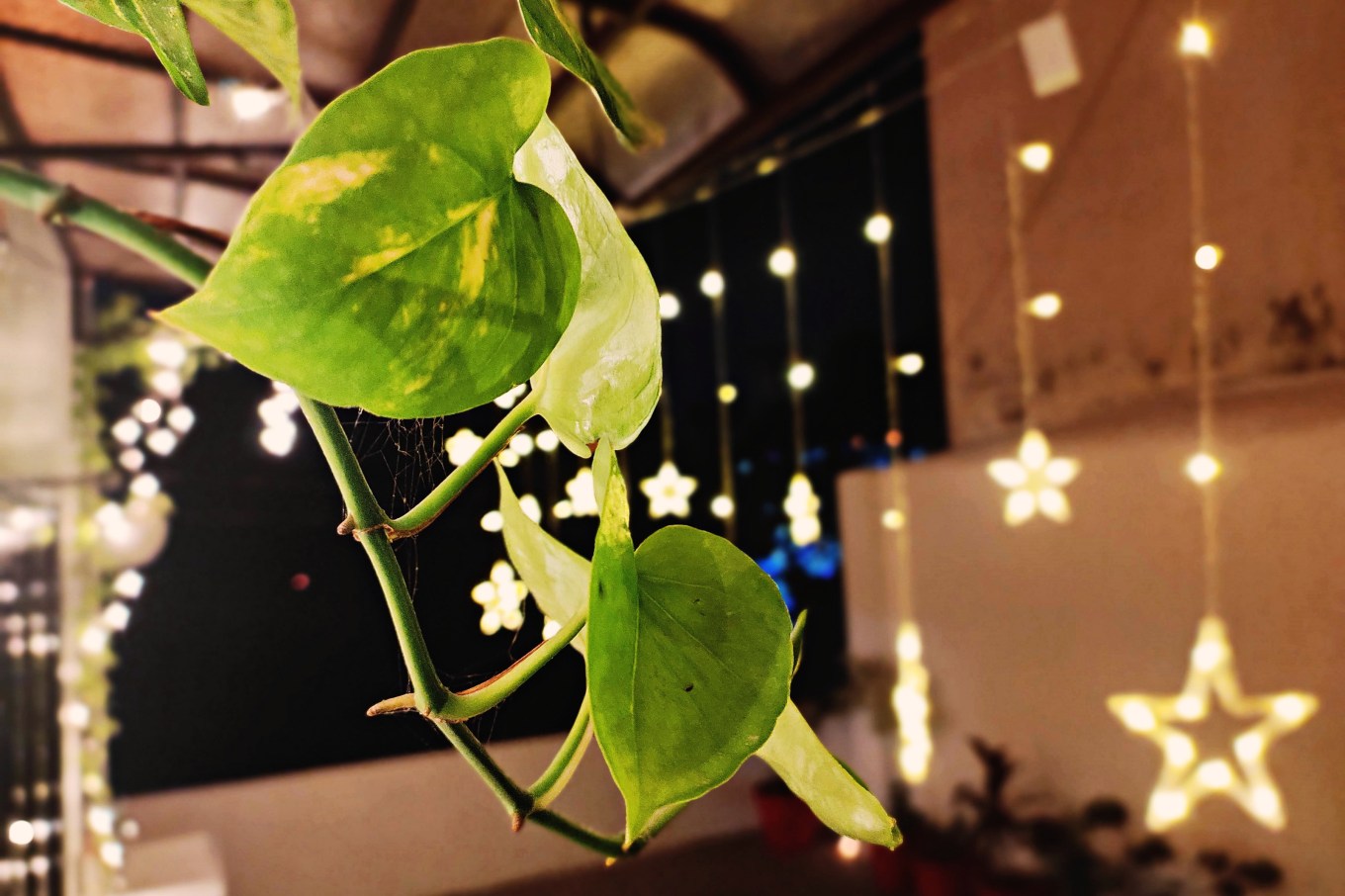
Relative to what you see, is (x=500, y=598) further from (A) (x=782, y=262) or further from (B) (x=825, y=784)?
(A) (x=782, y=262)

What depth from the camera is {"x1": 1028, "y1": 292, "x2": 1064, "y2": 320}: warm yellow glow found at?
227cm

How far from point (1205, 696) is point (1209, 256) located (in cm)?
99

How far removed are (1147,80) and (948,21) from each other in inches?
26.7

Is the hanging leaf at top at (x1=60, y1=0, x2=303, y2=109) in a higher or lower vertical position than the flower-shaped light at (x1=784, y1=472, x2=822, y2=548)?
higher

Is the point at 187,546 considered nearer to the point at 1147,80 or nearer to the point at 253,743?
the point at 253,743

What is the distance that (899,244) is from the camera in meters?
2.58

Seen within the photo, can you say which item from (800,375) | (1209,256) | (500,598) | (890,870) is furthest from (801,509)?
(500,598)

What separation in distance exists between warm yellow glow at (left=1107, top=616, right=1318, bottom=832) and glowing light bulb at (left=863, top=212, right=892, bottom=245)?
1.36 meters

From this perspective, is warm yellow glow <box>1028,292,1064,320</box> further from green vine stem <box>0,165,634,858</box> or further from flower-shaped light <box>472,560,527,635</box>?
green vine stem <box>0,165,634,858</box>

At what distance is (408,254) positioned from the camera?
12 cm

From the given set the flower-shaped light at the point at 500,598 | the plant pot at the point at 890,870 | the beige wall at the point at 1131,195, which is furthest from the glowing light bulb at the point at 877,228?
the flower-shaped light at the point at 500,598

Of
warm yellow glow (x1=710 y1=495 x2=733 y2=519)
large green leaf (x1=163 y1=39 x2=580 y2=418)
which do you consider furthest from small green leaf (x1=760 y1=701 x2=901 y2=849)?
warm yellow glow (x1=710 y1=495 x2=733 y2=519)

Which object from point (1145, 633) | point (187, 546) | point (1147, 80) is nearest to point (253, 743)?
point (187, 546)

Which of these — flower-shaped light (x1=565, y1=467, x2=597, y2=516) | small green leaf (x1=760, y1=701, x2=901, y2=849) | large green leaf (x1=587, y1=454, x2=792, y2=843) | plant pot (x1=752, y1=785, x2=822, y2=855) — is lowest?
plant pot (x1=752, y1=785, x2=822, y2=855)
